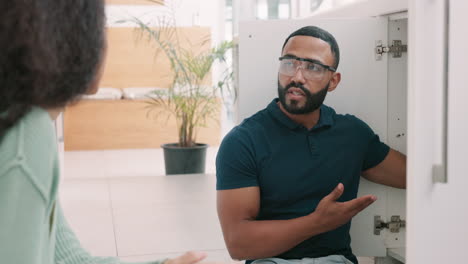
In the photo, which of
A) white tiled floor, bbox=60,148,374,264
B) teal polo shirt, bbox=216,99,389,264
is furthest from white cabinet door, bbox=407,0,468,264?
white tiled floor, bbox=60,148,374,264

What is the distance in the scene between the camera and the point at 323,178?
6.01 feet

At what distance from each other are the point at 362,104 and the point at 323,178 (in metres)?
0.37

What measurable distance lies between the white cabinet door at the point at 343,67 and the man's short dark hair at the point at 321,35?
12cm

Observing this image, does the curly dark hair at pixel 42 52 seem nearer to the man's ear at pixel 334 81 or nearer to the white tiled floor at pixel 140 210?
the man's ear at pixel 334 81

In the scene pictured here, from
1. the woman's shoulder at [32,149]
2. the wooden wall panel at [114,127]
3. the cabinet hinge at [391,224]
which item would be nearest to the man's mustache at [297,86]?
the cabinet hinge at [391,224]

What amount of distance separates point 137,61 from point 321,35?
15.2ft

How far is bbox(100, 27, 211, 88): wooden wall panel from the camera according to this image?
6254 mm

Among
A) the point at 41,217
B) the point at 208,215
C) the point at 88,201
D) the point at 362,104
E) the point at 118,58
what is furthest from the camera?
the point at 118,58

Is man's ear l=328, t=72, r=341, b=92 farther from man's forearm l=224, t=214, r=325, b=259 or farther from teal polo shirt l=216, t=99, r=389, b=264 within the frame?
man's forearm l=224, t=214, r=325, b=259

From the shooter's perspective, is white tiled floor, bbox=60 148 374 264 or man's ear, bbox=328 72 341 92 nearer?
man's ear, bbox=328 72 341 92

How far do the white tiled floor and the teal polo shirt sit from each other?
82 centimetres

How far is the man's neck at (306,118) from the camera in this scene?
1858mm

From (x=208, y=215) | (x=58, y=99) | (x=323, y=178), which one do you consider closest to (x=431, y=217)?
(x=323, y=178)

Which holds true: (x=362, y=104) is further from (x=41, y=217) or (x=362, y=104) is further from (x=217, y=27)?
(x=217, y=27)
